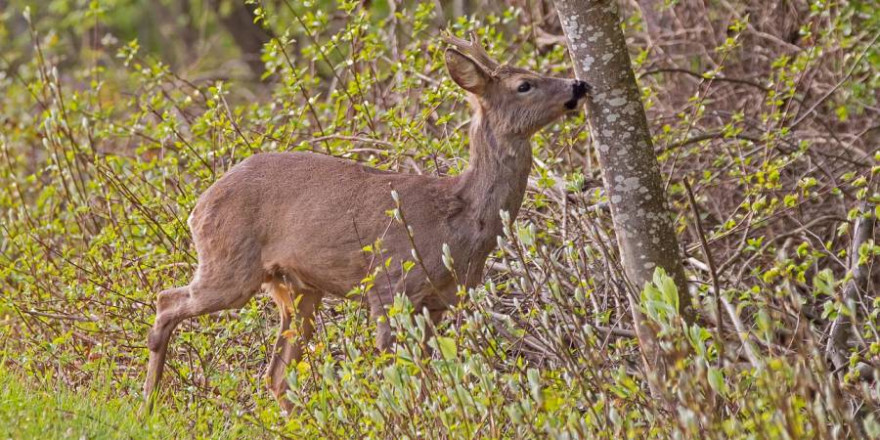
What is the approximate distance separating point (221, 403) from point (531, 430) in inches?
84.7

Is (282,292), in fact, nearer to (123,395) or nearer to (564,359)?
(123,395)

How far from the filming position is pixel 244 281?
239 inches

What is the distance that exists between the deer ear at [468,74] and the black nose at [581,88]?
0.68 m

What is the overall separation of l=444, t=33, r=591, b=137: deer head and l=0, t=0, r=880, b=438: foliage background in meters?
0.35

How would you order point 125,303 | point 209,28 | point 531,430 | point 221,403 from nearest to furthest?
point 531,430 → point 221,403 → point 125,303 → point 209,28

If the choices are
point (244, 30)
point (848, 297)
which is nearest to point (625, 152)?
point (848, 297)

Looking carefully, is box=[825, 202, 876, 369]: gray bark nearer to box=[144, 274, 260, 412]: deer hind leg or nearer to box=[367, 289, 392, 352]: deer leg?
box=[367, 289, 392, 352]: deer leg

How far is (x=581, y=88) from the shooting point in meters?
5.50

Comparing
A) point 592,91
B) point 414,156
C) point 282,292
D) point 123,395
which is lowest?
point 123,395

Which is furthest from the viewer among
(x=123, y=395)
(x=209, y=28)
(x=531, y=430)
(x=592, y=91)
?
(x=209, y=28)

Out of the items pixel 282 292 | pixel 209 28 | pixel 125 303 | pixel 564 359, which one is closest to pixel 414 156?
pixel 282 292

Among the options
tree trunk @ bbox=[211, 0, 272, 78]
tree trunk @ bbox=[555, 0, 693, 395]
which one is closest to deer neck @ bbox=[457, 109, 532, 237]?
tree trunk @ bbox=[555, 0, 693, 395]

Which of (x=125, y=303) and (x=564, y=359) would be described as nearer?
(x=564, y=359)

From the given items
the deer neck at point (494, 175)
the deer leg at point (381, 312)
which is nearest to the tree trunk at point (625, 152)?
the deer neck at point (494, 175)
